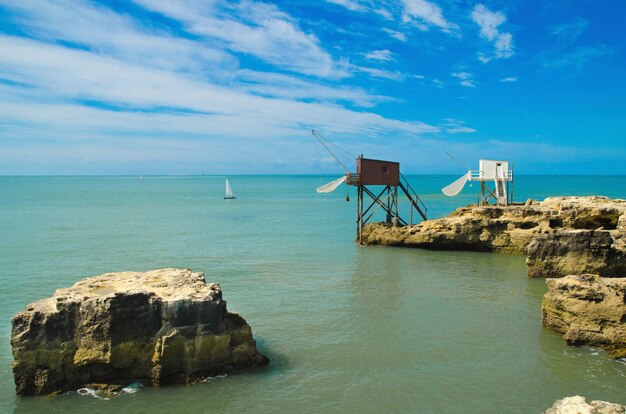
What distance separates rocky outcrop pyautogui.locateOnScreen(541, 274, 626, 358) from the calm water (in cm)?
38

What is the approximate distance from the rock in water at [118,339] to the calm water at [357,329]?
0.44 meters

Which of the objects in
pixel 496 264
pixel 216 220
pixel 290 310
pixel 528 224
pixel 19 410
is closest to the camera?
pixel 19 410

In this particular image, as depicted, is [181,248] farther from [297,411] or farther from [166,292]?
[297,411]

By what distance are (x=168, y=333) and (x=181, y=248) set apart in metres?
20.4

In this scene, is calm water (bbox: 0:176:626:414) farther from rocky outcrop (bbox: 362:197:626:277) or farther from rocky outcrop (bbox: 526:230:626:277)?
rocky outcrop (bbox: 362:197:626:277)

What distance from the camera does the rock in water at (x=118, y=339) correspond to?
962 cm

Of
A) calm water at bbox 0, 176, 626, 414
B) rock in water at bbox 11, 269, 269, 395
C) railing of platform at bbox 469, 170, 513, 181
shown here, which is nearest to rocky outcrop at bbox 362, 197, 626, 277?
calm water at bbox 0, 176, 626, 414

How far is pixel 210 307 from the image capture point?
10258 millimetres

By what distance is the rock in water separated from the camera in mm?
9625

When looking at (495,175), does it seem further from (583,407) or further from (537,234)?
(583,407)

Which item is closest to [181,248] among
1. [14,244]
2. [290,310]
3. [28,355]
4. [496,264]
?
[14,244]

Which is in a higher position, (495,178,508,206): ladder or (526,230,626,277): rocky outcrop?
(495,178,508,206): ladder

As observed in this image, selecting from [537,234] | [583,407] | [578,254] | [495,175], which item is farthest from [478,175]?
[583,407]

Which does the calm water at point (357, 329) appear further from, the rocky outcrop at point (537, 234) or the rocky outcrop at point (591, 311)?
the rocky outcrop at point (537, 234)
